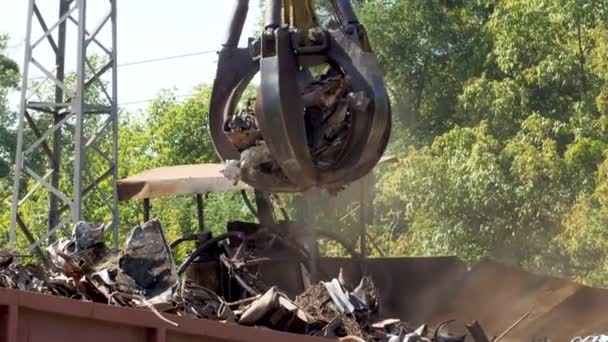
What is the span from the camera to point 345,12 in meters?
6.21

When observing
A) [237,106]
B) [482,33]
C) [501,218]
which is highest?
[482,33]

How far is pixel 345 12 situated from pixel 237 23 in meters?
0.53

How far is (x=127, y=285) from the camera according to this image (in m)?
4.79

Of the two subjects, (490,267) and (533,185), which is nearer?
(490,267)

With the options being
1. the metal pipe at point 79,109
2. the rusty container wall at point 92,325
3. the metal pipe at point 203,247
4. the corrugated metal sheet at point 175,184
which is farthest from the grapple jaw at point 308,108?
the metal pipe at point 79,109

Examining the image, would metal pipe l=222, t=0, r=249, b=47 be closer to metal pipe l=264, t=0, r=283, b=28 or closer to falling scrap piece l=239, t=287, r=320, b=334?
metal pipe l=264, t=0, r=283, b=28

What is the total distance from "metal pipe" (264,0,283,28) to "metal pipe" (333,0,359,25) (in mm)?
271

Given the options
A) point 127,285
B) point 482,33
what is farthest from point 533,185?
point 127,285

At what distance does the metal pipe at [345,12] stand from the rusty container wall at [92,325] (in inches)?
84.7

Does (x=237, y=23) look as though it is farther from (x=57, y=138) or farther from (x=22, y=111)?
(x=57, y=138)

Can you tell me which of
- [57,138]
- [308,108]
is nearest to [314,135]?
[308,108]

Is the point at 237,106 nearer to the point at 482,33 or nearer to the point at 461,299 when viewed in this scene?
the point at 461,299

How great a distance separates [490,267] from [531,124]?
36.0 ft

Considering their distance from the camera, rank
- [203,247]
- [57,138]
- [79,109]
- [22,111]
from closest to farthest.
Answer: [203,247], [79,109], [22,111], [57,138]
